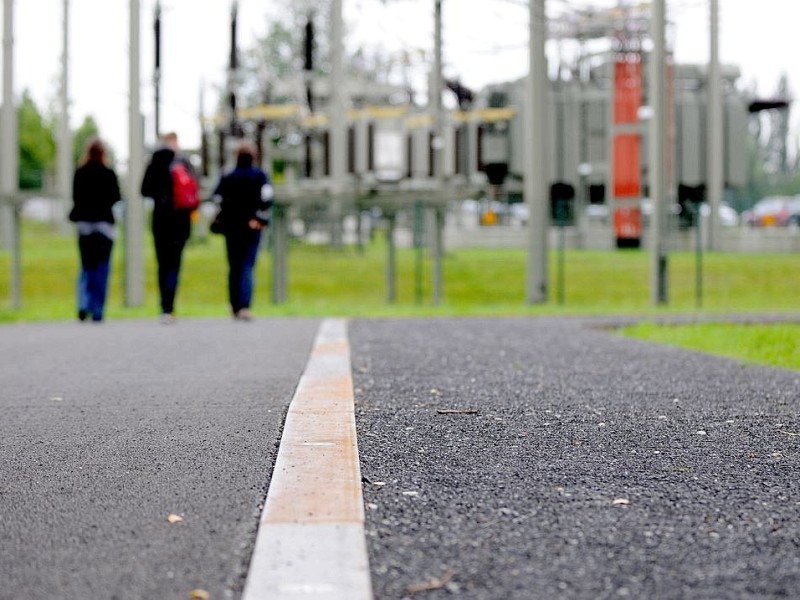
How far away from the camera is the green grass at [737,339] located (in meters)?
9.02

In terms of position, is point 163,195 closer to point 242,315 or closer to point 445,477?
point 242,315

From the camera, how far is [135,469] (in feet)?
14.1

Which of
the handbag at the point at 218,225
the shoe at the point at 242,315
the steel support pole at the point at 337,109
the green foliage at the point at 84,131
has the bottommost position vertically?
the shoe at the point at 242,315

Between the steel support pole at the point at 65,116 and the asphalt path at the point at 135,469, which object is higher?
the steel support pole at the point at 65,116

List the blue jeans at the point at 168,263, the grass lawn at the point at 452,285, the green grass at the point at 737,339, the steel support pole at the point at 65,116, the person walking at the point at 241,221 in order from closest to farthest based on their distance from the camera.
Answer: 1. the green grass at the point at 737,339
2. the blue jeans at the point at 168,263
3. the person walking at the point at 241,221
4. the grass lawn at the point at 452,285
5. the steel support pole at the point at 65,116

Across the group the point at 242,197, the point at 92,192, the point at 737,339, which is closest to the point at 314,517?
the point at 737,339

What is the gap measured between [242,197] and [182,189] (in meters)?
0.65

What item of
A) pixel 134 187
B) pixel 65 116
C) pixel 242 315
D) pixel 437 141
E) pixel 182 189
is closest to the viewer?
pixel 182 189

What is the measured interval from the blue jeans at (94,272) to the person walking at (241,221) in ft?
3.99

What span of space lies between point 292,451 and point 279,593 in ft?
5.53

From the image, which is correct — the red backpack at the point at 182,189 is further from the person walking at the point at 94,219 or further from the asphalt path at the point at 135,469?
the asphalt path at the point at 135,469

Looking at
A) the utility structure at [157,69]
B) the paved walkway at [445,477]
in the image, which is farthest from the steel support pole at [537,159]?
the paved walkway at [445,477]

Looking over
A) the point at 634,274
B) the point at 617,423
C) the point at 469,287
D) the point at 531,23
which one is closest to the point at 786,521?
the point at 617,423

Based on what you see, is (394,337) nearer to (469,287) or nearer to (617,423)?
(617,423)
